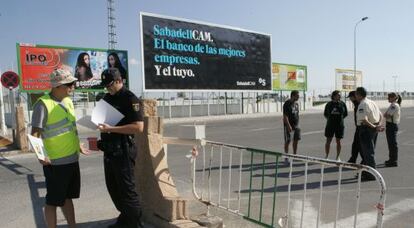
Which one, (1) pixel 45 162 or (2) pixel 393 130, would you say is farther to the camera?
(2) pixel 393 130

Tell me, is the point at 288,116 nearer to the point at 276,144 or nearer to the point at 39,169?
the point at 276,144

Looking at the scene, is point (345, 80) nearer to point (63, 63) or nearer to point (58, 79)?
point (63, 63)

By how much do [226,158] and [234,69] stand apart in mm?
20839

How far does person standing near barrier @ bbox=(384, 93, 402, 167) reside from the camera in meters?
8.77

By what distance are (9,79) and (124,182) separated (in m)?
10.6

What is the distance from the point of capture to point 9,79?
12.7 m

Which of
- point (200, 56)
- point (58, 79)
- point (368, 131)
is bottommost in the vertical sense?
point (368, 131)

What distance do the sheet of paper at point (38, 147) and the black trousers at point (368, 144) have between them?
579cm

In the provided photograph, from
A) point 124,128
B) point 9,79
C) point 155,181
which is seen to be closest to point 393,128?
point 155,181

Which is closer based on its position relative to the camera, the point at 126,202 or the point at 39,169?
the point at 126,202

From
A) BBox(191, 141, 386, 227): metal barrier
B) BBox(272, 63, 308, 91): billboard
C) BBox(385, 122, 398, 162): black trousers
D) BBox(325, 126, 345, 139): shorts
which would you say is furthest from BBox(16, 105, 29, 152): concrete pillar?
BBox(272, 63, 308, 91): billboard

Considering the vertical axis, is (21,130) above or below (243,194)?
above

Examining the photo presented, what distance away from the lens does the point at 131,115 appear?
390cm

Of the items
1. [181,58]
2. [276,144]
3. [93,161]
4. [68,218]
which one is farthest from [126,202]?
[181,58]
